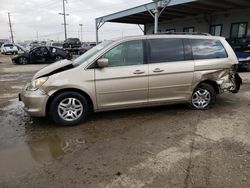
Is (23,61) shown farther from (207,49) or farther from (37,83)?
(207,49)

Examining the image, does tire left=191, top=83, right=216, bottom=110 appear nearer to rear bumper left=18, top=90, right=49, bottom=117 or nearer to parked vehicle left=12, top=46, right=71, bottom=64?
rear bumper left=18, top=90, right=49, bottom=117

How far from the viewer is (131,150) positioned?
12.1ft

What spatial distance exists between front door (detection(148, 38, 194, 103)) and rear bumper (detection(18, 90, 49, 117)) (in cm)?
220

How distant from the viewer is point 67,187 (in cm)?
276

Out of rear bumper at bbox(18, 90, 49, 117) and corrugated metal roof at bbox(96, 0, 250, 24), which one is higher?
corrugated metal roof at bbox(96, 0, 250, 24)

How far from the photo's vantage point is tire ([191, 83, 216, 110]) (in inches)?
219

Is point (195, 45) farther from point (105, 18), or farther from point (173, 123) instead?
point (105, 18)

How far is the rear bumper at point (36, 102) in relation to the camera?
4438 mm

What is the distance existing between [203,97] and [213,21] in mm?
16078

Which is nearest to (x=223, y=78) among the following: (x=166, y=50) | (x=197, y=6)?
(x=166, y=50)

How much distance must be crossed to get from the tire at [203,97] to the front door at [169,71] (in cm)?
31

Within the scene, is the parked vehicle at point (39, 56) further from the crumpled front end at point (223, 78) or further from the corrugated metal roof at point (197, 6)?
the crumpled front end at point (223, 78)

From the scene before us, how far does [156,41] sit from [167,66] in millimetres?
606

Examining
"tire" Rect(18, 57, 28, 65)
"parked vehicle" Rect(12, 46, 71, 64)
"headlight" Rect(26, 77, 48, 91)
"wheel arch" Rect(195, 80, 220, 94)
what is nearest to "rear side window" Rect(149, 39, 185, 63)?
"wheel arch" Rect(195, 80, 220, 94)
